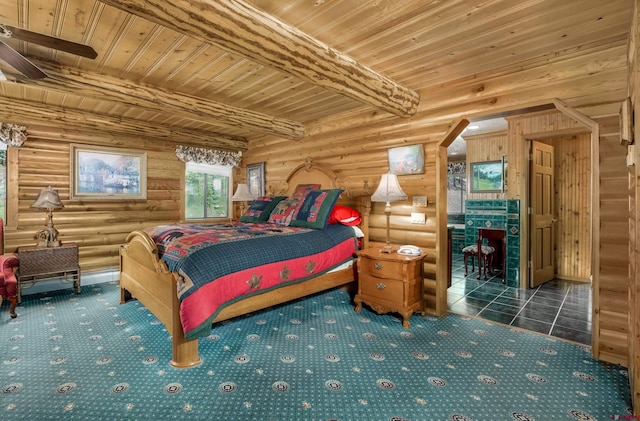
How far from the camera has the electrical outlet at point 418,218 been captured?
11.3ft

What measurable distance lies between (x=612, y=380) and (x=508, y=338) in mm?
713

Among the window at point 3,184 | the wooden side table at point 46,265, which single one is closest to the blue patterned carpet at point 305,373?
the wooden side table at point 46,265

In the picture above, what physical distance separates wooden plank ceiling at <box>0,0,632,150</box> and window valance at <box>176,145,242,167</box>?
1606mm

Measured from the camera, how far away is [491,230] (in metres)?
4.97

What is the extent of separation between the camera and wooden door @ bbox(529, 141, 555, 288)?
4.45 metres

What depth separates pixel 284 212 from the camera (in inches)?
159

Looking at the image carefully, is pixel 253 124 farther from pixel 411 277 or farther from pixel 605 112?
pixel 605 112

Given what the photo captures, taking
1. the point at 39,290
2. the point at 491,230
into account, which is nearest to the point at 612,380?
the point at 491,230

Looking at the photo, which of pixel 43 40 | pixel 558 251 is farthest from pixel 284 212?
pixel 558 251

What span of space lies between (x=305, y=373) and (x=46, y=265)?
12.1ft

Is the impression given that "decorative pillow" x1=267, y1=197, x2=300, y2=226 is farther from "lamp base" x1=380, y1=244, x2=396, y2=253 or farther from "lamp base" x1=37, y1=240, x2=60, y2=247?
"lamp base" x1=37, y1=240, x2=60, y2=247

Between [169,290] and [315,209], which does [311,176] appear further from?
[169,290]

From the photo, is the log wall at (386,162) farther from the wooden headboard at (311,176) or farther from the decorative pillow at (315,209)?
the decorative pillow at (315,209)

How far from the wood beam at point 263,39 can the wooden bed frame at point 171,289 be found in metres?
1.52
